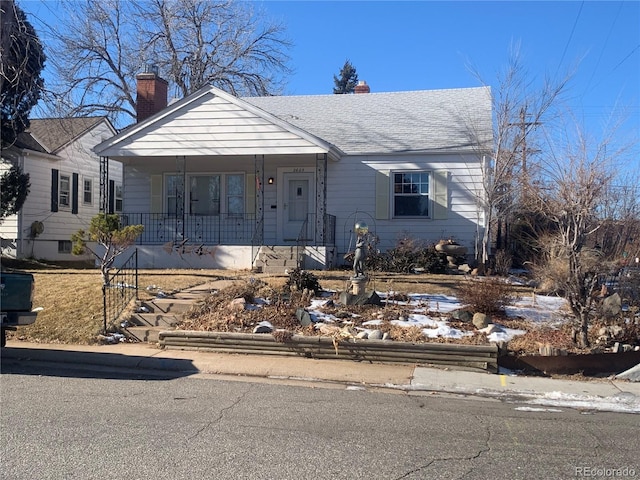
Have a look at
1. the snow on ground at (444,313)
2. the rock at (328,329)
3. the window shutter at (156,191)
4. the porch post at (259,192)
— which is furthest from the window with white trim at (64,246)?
the rock at (328,329)

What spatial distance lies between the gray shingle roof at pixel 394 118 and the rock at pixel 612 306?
28.1 ft

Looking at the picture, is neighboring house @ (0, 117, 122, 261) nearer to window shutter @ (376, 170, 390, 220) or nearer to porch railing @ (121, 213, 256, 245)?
porch railing @ (121, 213, 256, 245)

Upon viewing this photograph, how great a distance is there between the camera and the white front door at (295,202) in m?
17.8

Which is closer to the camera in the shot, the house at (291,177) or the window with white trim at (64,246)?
the house at (291,177)

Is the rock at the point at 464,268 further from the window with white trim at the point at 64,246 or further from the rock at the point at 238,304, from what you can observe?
Answer: the window with white trim at the point at 64,246

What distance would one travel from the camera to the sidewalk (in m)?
6.78

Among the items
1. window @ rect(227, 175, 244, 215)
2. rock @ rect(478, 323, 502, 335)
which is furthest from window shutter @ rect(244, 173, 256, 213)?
rock @ rect(478, 323, 502, 335)

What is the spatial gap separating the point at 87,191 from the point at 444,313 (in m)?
19.1

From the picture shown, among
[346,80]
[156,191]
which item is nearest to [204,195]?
[156,191]

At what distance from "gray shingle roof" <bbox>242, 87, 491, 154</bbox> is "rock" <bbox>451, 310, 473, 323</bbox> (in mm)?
8476

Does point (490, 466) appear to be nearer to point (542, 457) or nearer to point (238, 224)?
point (542, 457)

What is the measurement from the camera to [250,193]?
18.1 metres

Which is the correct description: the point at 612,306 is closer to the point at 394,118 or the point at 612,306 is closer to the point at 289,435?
the point at 289,435

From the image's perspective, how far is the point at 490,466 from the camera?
4402 millimetres
